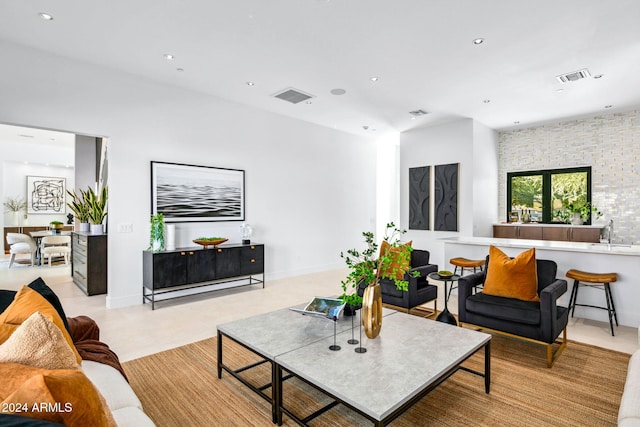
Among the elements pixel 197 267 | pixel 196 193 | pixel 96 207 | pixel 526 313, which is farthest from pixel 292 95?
pixel 526 313

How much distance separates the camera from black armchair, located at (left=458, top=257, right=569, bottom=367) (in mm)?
2914

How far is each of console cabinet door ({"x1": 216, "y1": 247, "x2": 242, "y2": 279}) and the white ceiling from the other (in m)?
2.45

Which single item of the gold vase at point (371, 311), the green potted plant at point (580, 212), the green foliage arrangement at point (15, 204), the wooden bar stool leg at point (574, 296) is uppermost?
the green foliage arrangement at point (15, 204)

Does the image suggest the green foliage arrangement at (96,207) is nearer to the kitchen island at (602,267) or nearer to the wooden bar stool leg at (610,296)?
the kitchen island at (602,267)

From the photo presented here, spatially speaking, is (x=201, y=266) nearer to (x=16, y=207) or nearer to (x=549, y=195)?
(x=549, y=195)

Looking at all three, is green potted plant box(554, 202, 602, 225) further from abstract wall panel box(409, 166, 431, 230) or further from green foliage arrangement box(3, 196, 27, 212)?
green foliage arrangement box(3, 196, 27, 212)

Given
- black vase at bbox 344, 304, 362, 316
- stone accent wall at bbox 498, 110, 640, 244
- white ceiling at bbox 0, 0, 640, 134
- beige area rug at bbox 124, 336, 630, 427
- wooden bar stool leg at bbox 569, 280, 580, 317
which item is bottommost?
beige area rug at bbox 124, 336, 630, 427

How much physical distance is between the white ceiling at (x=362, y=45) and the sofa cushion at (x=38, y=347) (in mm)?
2901

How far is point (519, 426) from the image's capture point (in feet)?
6.93

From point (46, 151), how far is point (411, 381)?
39.3ft

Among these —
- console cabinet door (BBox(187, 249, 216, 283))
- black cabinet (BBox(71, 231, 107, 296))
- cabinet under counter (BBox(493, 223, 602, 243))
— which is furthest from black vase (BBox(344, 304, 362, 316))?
cabinet under counter (BBox(493, 223, 602, 243))

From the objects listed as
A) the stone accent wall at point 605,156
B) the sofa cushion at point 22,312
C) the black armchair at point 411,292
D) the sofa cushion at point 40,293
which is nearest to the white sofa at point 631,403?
the black armchair at point 411,292

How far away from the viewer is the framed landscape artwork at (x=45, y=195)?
10039mm

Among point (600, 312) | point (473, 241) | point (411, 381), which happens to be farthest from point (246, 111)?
point (600, 312)
